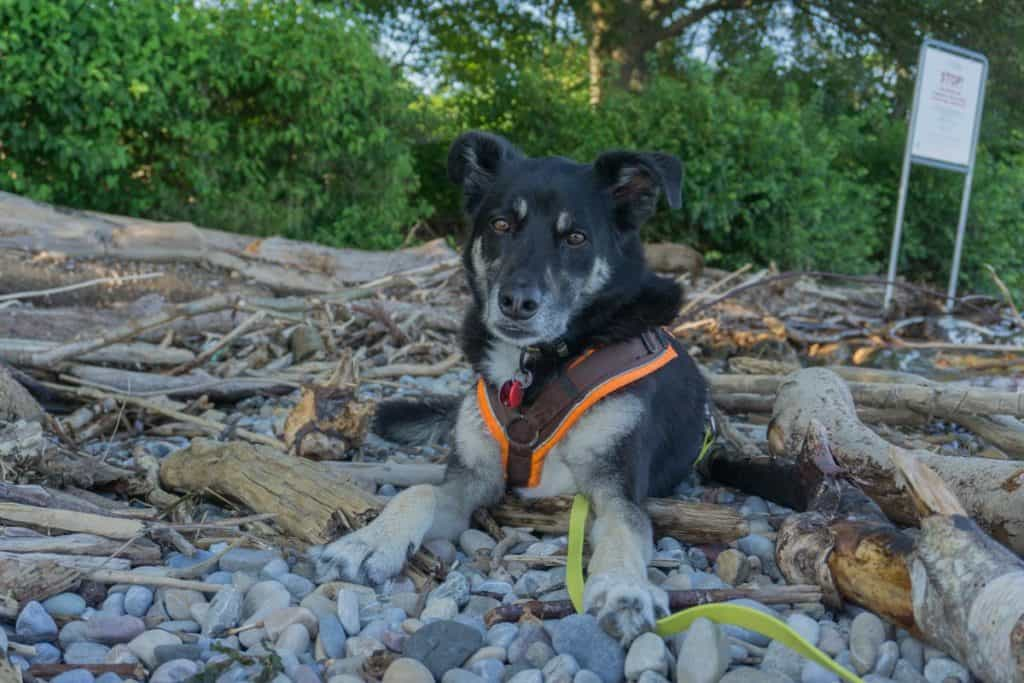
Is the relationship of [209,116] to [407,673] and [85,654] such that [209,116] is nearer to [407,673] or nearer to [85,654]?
[85,654]

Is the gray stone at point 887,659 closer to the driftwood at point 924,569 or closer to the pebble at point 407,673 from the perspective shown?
the driftwood at point 924,569

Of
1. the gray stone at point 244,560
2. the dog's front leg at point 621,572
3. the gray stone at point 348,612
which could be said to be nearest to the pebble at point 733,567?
the dog's front leg at point 621,572

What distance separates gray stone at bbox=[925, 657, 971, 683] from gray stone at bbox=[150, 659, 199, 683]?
1842mm

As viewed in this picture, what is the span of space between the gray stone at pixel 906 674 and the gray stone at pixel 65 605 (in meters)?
2.25

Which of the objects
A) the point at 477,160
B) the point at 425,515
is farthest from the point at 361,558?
the point at 477,160

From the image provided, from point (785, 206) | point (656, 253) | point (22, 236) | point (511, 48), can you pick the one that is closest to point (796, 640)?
point (22, 236)

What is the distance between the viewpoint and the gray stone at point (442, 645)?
2197mm

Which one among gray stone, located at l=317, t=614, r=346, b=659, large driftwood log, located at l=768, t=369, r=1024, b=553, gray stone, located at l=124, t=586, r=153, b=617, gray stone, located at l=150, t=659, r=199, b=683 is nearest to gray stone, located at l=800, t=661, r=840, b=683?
large driftwood log, located at l=768, t=369, r=1024, b=553

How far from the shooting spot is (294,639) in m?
2.27

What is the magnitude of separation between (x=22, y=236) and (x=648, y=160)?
245 inches

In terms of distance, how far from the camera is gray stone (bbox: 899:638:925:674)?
2.20 metres

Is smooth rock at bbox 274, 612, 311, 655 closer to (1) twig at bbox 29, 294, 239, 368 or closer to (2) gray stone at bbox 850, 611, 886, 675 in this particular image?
(2) gray stone at bbox 850, 611, 886, 675

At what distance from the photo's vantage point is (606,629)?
7.77 feet

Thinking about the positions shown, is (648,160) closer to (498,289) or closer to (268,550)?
(498,289)
